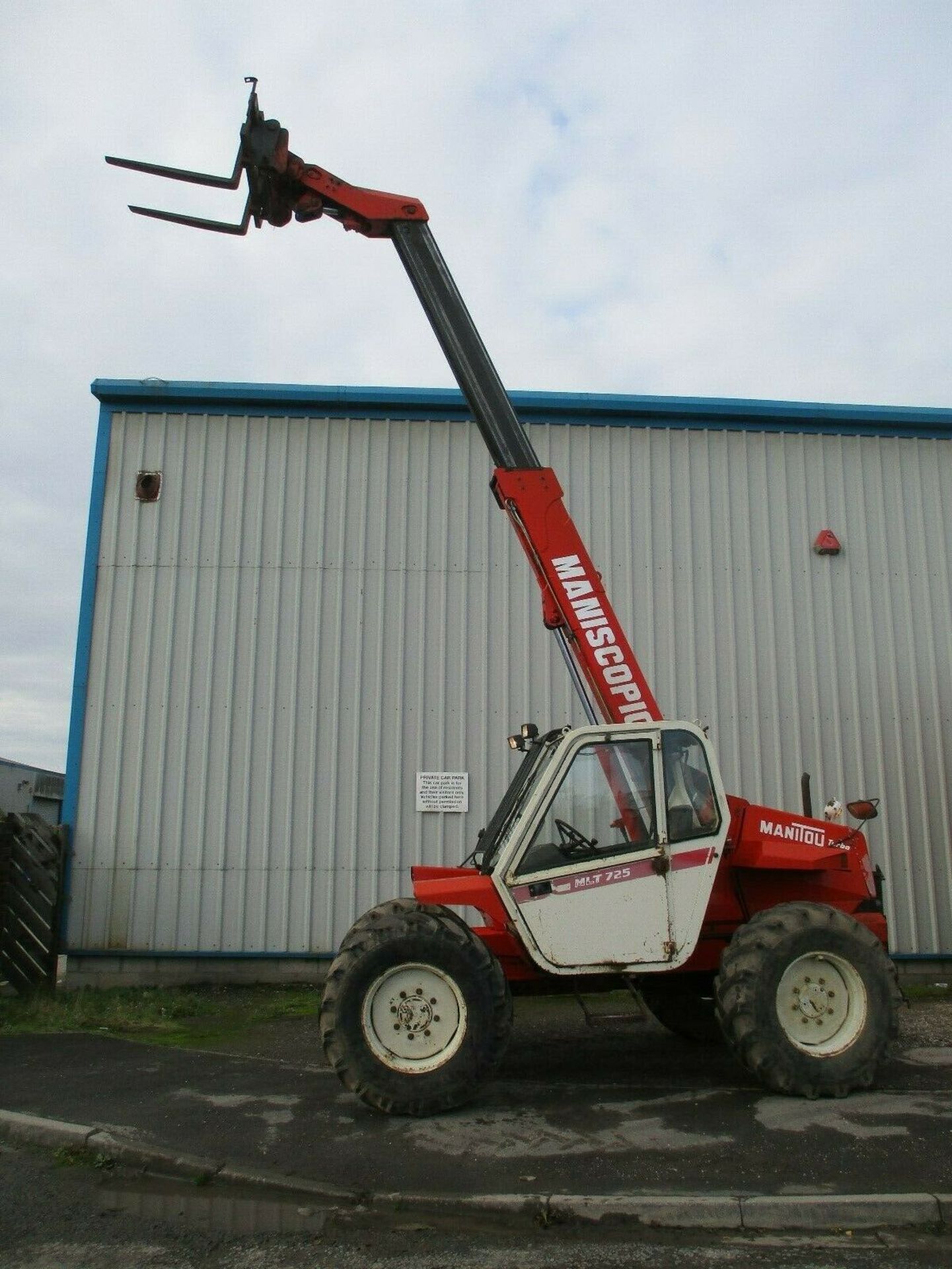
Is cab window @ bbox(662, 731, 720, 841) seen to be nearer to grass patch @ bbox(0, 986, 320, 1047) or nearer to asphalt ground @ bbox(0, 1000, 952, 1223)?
asphalt ground @ bbox(0, 1000, 952, 1223)

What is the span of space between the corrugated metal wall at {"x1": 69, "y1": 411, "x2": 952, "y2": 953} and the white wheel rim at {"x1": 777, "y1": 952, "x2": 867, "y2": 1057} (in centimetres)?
514

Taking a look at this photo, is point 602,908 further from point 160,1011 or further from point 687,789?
point 160,1011

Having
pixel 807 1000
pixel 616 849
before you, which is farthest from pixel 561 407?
pixel 807 1000

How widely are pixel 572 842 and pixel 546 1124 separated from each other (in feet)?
5.48

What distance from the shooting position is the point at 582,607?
24.0 feet

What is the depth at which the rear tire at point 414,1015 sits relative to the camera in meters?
6.00

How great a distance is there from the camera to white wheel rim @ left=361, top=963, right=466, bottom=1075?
610cm

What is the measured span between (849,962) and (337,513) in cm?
774

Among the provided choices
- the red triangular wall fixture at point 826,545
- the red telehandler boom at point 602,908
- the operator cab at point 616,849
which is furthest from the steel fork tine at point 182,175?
the red triangular wall fixture at point 826,545

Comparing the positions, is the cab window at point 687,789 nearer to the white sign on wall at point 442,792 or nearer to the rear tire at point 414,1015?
the rear tire at point 414,1015

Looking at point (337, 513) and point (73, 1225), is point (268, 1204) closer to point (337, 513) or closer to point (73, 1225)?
point (73, 1225)

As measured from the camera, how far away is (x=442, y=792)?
11289 millimetres

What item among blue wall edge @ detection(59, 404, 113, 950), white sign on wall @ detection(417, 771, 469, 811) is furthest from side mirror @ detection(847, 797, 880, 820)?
blue wall edge @ detection(59, 404, 113, 950)

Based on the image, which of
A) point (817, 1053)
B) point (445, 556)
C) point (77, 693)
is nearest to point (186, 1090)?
point (817, 1053)
